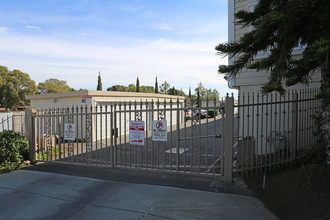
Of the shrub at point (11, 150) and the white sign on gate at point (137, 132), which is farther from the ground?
the white sign on gate at point (137, 132)

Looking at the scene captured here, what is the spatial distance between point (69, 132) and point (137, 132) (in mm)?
2223

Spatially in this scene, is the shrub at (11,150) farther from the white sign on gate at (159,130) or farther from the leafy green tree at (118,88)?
the leafy green tree at (118,88)

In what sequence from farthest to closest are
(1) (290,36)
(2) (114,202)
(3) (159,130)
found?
1. (3) (159,130)
2. (2) (114,202)
3. (1) (290,36)

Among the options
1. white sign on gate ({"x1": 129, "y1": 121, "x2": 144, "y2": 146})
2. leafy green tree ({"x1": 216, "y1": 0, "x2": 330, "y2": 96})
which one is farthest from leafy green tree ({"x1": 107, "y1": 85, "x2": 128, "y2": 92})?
leafy green tree ({"x1": 216, "y1": 0, "x2": 330, "y2": 96})

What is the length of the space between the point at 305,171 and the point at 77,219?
13.6 ft

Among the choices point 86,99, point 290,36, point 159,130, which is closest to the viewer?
point 290,36

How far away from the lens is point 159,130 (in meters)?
5.63

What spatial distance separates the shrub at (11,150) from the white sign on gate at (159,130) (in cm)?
436

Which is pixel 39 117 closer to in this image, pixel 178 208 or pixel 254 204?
pixel 178 208

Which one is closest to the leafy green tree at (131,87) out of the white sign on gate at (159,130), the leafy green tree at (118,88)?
the leafy green tree at (118,88)

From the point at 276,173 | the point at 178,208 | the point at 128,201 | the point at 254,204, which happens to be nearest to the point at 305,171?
the point at 276,173

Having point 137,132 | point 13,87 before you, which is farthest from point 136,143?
point 13,87

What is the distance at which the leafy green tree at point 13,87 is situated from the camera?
32688 millimetres

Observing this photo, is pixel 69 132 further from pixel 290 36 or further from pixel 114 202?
pixel 290 36
